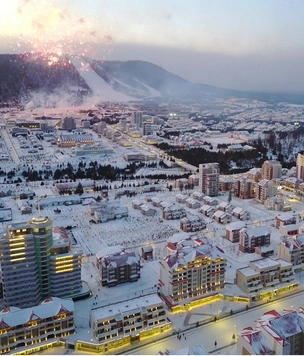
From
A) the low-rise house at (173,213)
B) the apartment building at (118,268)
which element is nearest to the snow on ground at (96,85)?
the low-rise house at (173,213)

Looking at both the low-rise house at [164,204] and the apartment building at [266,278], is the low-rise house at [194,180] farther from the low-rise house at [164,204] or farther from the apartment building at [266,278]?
the apartment building at [266,278]

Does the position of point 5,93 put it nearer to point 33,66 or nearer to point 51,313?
point 33,66

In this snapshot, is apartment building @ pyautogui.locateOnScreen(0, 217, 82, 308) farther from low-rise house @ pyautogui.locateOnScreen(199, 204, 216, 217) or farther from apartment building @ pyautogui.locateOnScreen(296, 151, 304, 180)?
apartment building @ pyautogui.locateOnScreen(296, 151, 304, 180)

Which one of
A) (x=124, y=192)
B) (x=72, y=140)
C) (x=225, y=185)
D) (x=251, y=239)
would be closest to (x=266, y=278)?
(x=251, y=239)

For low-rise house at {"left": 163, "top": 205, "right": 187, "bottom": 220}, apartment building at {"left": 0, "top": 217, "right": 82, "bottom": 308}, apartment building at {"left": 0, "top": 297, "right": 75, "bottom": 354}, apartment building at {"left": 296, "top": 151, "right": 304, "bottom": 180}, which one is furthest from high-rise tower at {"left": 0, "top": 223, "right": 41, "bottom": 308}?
apartment building at {"left": 296, "top": 151, "right": 304, "bottom": 180}

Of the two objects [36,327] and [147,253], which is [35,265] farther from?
[147,253]

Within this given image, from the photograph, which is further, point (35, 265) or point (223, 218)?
point (223, 218)

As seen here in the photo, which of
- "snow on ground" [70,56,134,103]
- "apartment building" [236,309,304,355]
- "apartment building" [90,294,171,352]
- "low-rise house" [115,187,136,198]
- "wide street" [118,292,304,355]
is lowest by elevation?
"wide street" [118,292,304,355]
